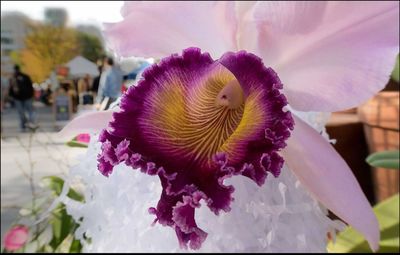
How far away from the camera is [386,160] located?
753mm

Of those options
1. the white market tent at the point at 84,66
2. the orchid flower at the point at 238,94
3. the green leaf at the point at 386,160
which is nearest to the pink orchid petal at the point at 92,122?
the orchid flower at the point at 238,94

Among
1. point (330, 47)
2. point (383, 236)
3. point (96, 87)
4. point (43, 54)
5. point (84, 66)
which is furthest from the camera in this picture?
point (43, 54)

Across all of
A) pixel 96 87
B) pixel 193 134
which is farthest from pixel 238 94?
pixel 96 87

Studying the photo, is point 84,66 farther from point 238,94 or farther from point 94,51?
point 94,51

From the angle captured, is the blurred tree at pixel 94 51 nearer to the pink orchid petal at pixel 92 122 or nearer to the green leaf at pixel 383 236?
the pink orchid petal at pixel 92 122

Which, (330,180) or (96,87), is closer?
(330,180)

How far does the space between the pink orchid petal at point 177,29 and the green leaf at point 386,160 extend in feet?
2.05

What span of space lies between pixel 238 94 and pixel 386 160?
637 millimetres

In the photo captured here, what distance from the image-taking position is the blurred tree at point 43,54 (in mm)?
532

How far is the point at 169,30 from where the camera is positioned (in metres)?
0.18

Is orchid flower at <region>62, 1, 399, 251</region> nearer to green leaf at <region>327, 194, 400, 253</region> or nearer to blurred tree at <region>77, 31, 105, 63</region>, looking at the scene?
blurred tree at <region>77, 31, 105, 63</region>

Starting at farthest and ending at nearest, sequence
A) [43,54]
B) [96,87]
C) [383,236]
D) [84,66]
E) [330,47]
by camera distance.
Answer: [43,54] < [383,236] < [96,87] < [84,66] < [330,47]

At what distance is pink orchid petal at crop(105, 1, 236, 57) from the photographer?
0.18 meters

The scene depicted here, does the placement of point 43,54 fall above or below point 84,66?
below
